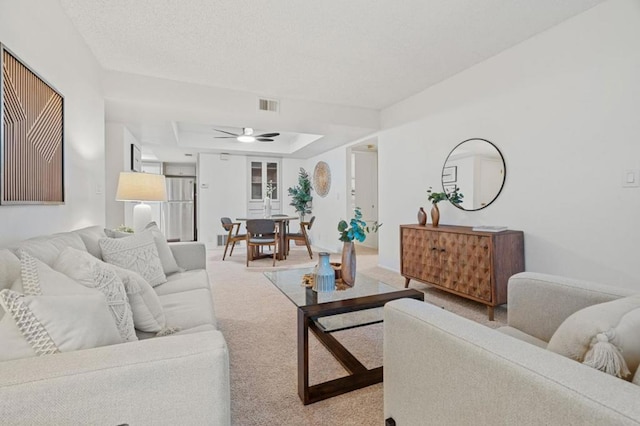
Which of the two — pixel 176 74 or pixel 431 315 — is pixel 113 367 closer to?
pixel 431 315

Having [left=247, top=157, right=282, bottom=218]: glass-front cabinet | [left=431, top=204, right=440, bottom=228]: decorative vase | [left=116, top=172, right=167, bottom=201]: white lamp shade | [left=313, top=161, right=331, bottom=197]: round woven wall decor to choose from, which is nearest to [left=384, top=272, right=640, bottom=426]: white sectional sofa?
[left=431, top=204, right=440, bottom=228]: decorative vase

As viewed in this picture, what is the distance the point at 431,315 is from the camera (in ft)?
3.08

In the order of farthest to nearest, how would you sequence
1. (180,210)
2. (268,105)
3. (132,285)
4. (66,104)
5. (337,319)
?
(180,210), (268,105), (66,104), (337,319), (132,285)

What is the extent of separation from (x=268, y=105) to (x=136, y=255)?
2613 millimetres

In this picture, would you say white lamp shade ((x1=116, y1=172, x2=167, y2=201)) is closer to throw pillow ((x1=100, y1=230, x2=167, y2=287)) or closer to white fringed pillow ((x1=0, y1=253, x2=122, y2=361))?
throw pillow ((x1=100, y1=230, x2=167, y2=287))

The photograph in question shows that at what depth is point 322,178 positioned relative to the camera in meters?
6.83

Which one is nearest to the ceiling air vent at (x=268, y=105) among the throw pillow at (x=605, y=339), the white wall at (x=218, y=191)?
the white wall at (x=218, y=191)

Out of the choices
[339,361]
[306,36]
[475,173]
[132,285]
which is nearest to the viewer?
[132,285]

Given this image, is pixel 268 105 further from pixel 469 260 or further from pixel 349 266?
pixel 469 260

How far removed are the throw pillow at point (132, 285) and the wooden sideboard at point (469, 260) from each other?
8.14ft

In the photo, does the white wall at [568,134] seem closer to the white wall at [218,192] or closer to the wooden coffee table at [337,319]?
the wooden coffee table at [337,319]

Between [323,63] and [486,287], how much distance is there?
2650 millimetres

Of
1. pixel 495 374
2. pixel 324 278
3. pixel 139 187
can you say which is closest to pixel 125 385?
pixel 495 374

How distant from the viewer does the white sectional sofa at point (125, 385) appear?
0.67 metres
